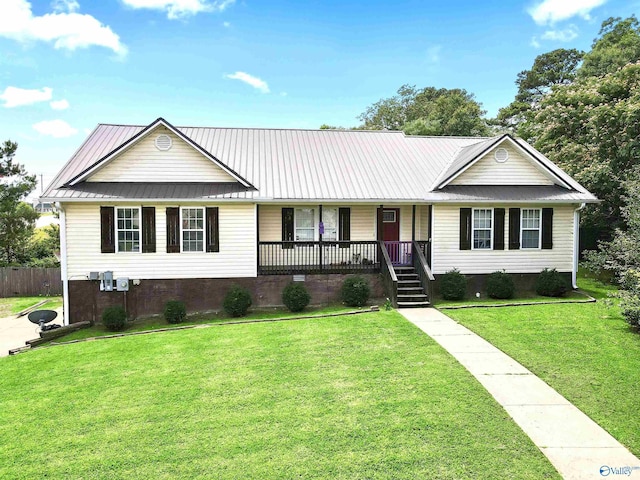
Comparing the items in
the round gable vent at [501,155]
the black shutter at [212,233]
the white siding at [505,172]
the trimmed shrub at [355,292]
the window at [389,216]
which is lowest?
the trimmed shrub at [355,292]

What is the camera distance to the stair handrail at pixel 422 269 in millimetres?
14234

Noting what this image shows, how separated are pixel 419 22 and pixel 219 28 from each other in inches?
399

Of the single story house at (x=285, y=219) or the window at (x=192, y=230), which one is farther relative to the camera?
the window at (x=192, y=230)

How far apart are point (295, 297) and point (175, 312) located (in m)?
3.81

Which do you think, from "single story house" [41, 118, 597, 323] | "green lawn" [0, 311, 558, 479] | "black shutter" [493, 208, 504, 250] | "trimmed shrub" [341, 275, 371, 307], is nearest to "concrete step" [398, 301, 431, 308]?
"single story house" [41, 118, 597, 323]

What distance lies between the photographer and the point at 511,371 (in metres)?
8.27

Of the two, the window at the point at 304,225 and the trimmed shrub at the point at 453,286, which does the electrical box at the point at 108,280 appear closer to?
the window at the point at 304,225

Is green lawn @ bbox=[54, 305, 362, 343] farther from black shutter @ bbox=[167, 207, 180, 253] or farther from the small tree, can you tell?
the small tree

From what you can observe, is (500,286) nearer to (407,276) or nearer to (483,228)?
(483,228)

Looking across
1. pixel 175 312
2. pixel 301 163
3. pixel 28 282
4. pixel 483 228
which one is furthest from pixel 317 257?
pixel 28 282

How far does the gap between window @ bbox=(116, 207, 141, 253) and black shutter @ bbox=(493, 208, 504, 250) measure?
1245 centimetres

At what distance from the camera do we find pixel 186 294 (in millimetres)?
14961

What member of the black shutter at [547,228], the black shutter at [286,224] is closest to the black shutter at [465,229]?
the black shutter at [547,228]

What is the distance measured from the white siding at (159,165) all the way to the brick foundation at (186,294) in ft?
11.5
